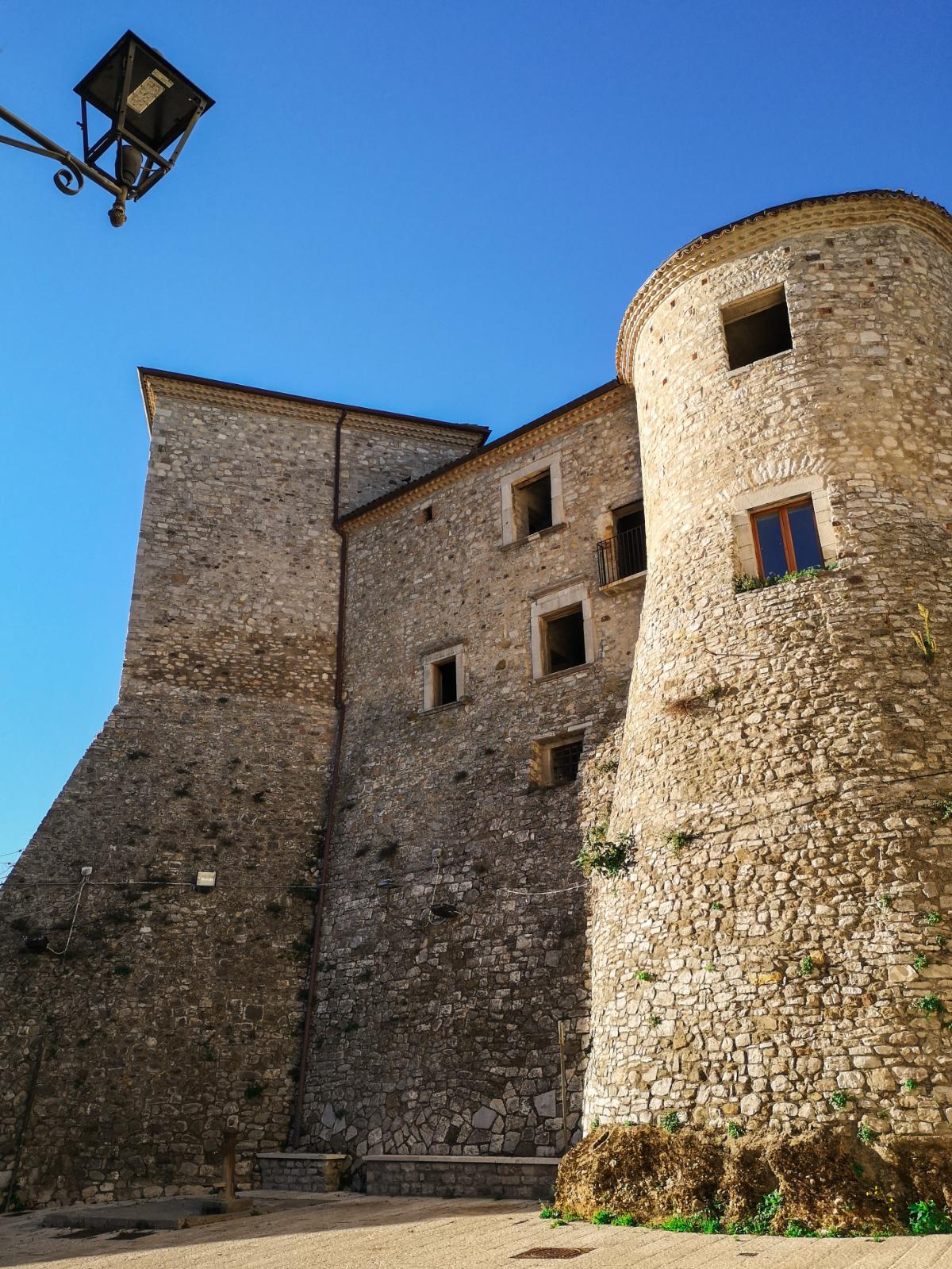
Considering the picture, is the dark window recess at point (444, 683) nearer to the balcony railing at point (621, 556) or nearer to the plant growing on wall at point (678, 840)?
the balcony railing at point (621, 556)

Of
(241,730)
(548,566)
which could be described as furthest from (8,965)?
(548,566)

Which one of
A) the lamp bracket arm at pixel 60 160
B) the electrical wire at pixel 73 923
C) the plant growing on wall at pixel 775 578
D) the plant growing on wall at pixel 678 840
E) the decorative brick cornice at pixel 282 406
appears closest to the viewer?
the lamp bracket arm at pixel 60 160

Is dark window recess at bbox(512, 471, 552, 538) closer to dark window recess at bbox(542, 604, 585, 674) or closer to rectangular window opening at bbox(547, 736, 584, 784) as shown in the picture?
dark window recess at bbox(542, 604, 585, 674)

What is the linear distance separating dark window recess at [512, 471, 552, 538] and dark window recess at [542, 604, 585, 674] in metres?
A: 1.74

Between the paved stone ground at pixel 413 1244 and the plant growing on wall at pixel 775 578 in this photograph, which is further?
the plant growing on wall at pixel 775 578

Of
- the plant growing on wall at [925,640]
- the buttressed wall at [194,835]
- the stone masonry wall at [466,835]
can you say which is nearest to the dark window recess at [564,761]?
the stone masonry wall at [466,835]

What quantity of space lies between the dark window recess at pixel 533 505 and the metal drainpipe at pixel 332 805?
4198 millimetres

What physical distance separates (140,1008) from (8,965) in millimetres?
1996

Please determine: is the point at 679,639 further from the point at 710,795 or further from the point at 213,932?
the point at 213,932

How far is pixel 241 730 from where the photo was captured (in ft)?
57.4

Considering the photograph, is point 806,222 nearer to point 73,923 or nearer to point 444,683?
point 444,683

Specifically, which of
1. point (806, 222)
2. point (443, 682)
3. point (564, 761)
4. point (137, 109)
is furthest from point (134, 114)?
point (443, 682)

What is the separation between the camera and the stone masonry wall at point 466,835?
12617 mm

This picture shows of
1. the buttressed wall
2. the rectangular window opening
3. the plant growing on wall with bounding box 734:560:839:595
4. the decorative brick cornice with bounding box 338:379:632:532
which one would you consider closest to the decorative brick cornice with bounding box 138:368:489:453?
the buttressed wall
